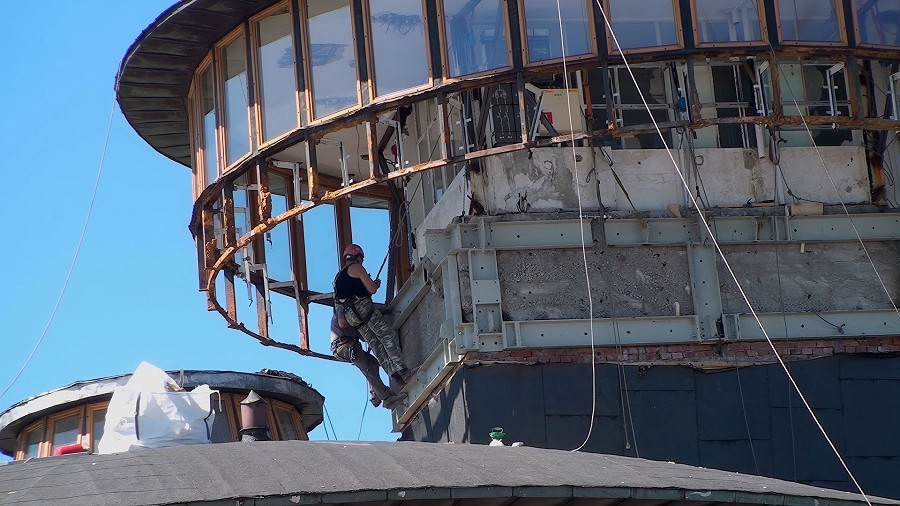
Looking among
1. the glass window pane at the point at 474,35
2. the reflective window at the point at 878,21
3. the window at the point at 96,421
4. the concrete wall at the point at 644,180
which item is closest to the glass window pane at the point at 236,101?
the glass window pane at the point at 474,35

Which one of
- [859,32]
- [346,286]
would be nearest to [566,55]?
[859,32]

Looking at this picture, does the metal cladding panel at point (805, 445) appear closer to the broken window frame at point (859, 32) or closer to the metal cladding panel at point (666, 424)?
the metal cladding panel at point (666, 424)

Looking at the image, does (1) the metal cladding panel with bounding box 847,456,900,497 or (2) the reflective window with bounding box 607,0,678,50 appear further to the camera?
(1) the metal cladding panel with bounding box 847,456,900,497

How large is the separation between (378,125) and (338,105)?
2.69 metres

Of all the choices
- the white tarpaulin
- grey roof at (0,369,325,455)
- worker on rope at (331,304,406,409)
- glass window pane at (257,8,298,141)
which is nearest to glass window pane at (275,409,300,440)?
grey roof at (0,369,325,455)

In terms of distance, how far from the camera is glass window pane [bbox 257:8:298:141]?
90.4 ft

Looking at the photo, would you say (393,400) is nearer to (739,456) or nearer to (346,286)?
(346,286)

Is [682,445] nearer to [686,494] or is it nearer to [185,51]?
[686,494]

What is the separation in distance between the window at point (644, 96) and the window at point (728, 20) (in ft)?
5.81

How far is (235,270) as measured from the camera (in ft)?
100

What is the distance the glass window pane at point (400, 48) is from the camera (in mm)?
26312

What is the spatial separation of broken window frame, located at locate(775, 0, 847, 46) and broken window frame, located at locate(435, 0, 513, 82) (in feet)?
12.3

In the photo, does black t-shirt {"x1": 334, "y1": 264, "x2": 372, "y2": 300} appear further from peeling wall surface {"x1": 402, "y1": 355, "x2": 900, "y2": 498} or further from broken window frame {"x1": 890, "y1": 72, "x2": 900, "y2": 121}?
broken window frame {"x1": 890, "y1": 72, "x2": 900, "y2": 121}

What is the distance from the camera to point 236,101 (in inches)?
1134
